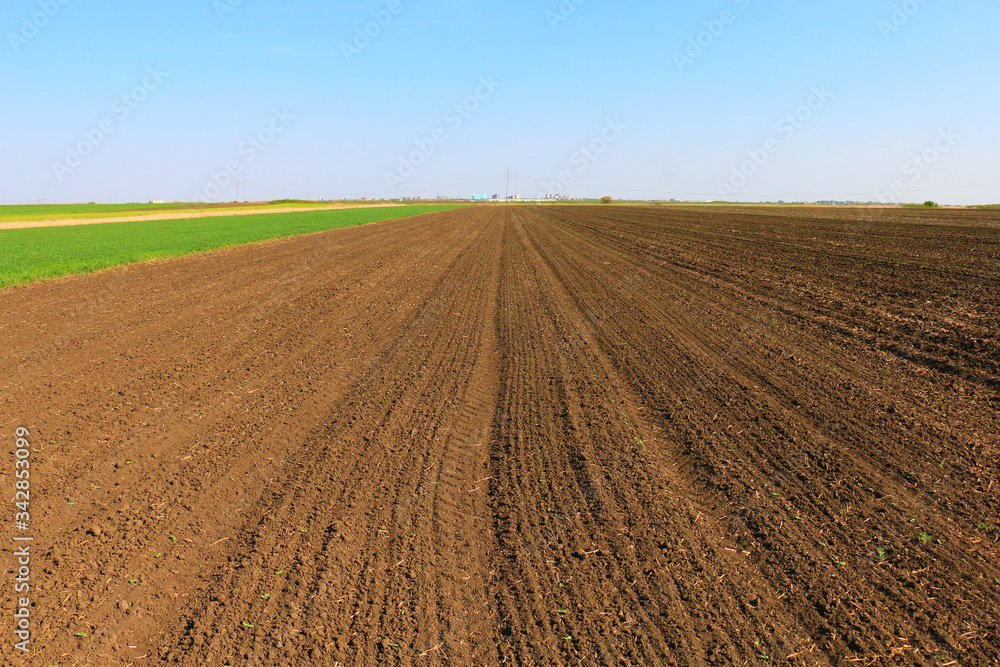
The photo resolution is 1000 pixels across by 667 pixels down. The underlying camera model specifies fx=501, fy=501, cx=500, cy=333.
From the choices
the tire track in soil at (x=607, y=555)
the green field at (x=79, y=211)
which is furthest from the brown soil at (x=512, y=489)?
the green field at (x=79, y=211)

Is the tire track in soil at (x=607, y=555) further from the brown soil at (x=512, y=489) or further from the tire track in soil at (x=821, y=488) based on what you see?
the tire track in soil at (x=821, y=488)

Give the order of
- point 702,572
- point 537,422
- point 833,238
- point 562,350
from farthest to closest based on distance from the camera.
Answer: point 833,238, point 562,350, point 537,422, point 702,572

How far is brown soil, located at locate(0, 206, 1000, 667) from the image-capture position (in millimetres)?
2834

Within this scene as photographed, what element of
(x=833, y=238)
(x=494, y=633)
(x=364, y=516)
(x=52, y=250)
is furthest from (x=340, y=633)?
(x=52, y=250)

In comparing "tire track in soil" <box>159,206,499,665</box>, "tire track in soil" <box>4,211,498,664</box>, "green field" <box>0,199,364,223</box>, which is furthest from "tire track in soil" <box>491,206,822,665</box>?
"green field" <box>0,199,364,223</box>

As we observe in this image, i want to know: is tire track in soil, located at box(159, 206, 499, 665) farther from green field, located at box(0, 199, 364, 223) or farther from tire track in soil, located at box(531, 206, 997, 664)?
green field, located at box(0, 199, 364, 223)

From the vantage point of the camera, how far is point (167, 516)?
3.87 metres

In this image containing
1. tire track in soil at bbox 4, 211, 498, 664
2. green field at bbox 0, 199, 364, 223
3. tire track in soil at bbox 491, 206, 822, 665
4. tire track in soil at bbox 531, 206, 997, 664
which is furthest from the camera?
green field at bbox 0, 199, 364, 223

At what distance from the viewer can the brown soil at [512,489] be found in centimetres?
283

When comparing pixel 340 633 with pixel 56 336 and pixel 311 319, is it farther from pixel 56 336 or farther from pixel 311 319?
pixel 56 336

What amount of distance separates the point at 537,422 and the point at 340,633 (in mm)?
3130

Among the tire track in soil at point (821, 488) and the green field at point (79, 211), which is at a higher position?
the tire track in soil at point (821, 488)

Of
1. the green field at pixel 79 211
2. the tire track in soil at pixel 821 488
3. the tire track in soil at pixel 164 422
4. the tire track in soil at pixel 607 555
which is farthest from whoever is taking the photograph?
the green field at pixel 79 211

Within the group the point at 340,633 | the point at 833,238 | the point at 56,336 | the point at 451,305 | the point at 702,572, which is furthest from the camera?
the point at 833,238
